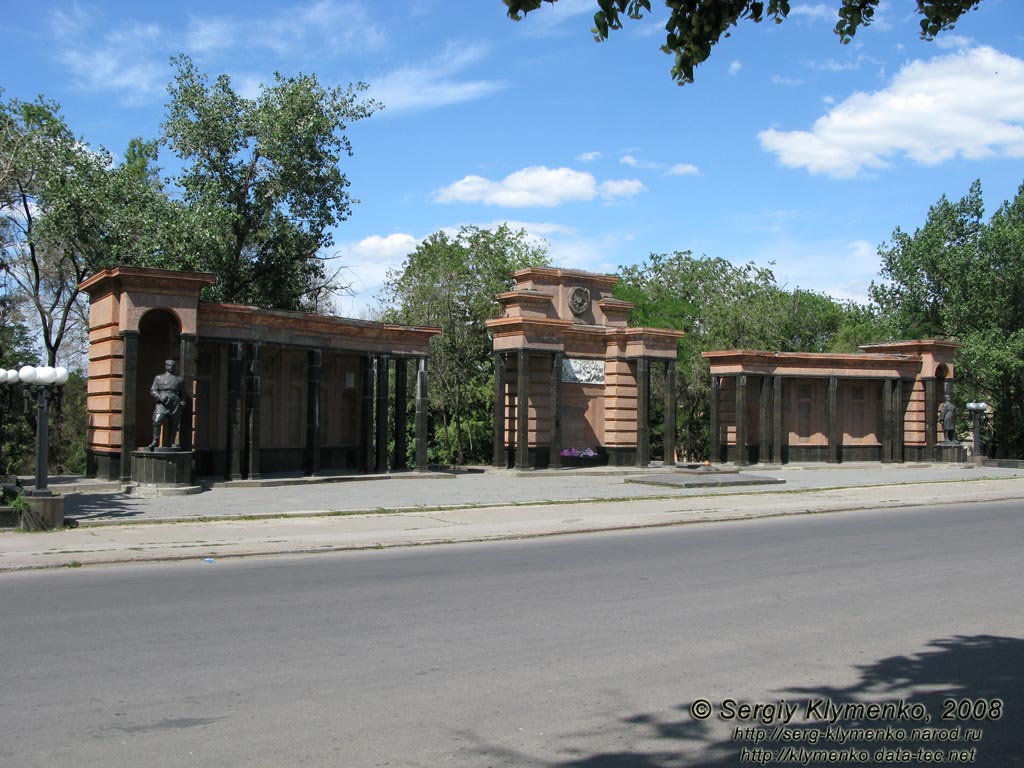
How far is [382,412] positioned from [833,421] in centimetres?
1940

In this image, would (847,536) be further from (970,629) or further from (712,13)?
(712,13)

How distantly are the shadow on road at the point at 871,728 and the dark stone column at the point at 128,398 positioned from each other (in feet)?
62.4

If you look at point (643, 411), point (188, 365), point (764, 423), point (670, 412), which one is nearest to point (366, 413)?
point (188, 365)

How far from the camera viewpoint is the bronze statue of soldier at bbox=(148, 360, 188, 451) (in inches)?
861

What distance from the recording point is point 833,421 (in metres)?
39.2

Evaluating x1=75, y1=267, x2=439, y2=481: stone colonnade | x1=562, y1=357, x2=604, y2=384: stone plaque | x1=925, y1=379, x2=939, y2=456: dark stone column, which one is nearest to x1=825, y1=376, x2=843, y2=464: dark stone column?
x1=925, y1=379, x2=939, y2=456: dark stone column

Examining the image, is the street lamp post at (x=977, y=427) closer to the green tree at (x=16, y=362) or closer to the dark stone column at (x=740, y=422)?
the dark stone column at (x=740, y=422)

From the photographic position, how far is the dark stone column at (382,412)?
29.4 metres

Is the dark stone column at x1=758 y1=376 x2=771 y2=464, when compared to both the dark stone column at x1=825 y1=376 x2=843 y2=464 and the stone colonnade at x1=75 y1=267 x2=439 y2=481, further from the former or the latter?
the stone colonnade at x1=75 y1=267 x2=439 y2=481

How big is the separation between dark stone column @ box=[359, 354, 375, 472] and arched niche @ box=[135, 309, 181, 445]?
5720 millimetres

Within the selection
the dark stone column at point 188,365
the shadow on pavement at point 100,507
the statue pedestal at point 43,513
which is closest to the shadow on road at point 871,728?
the statue pedestal at point 43,513

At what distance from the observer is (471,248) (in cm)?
4503

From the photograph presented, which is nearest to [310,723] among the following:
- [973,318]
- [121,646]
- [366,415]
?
[121,646]

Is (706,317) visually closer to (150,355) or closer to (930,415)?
(930,415)
